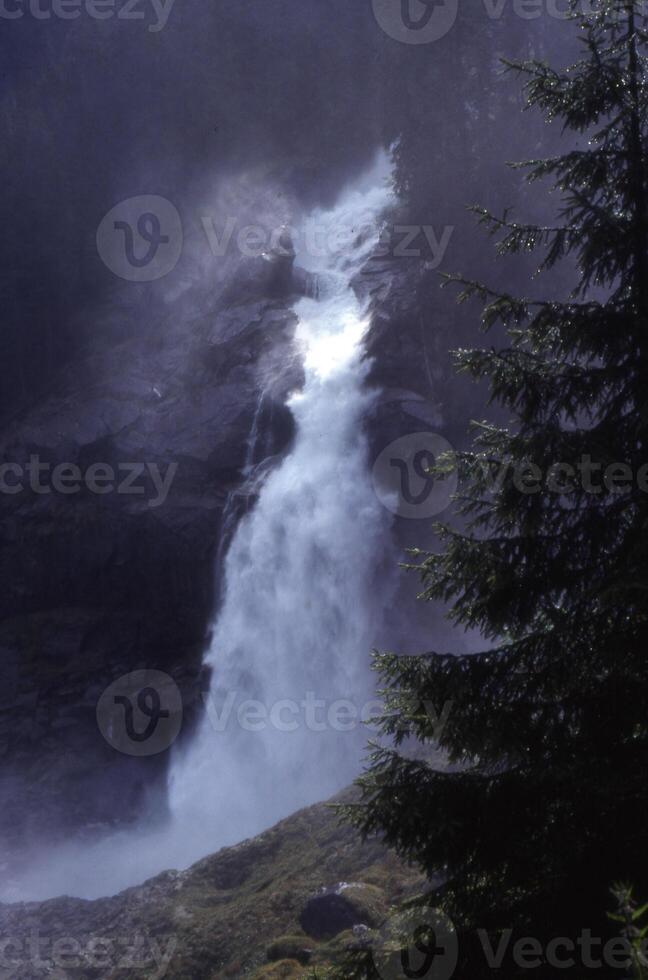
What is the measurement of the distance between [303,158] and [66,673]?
1299 inches

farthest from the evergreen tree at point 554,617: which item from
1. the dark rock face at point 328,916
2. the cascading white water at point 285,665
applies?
the cascading white water at point 285,665

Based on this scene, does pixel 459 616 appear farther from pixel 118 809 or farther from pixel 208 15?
pixel 208 15

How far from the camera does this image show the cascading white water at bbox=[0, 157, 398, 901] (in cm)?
2027

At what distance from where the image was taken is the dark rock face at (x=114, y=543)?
2386 centimetres

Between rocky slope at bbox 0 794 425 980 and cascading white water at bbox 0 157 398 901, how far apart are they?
3928 millimetres

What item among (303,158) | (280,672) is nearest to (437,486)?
(280,672)

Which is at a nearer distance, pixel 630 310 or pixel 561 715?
pixel 561 715

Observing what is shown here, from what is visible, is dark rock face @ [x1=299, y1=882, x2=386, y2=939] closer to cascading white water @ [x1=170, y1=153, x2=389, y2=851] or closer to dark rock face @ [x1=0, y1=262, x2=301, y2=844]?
cascading white water @ [x1=170, y1=153, x2=389, y2=851]

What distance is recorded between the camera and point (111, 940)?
1385cm

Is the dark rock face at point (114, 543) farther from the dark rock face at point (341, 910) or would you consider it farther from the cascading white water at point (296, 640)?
the dark rock face at point (341, 910)

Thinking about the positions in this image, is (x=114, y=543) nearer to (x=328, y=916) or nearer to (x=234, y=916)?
(x=234, y=916)

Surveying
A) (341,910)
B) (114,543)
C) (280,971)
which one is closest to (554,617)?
(280,971)

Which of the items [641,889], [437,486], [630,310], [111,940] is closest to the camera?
[641,889]

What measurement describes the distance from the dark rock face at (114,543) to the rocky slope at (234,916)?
765cm
